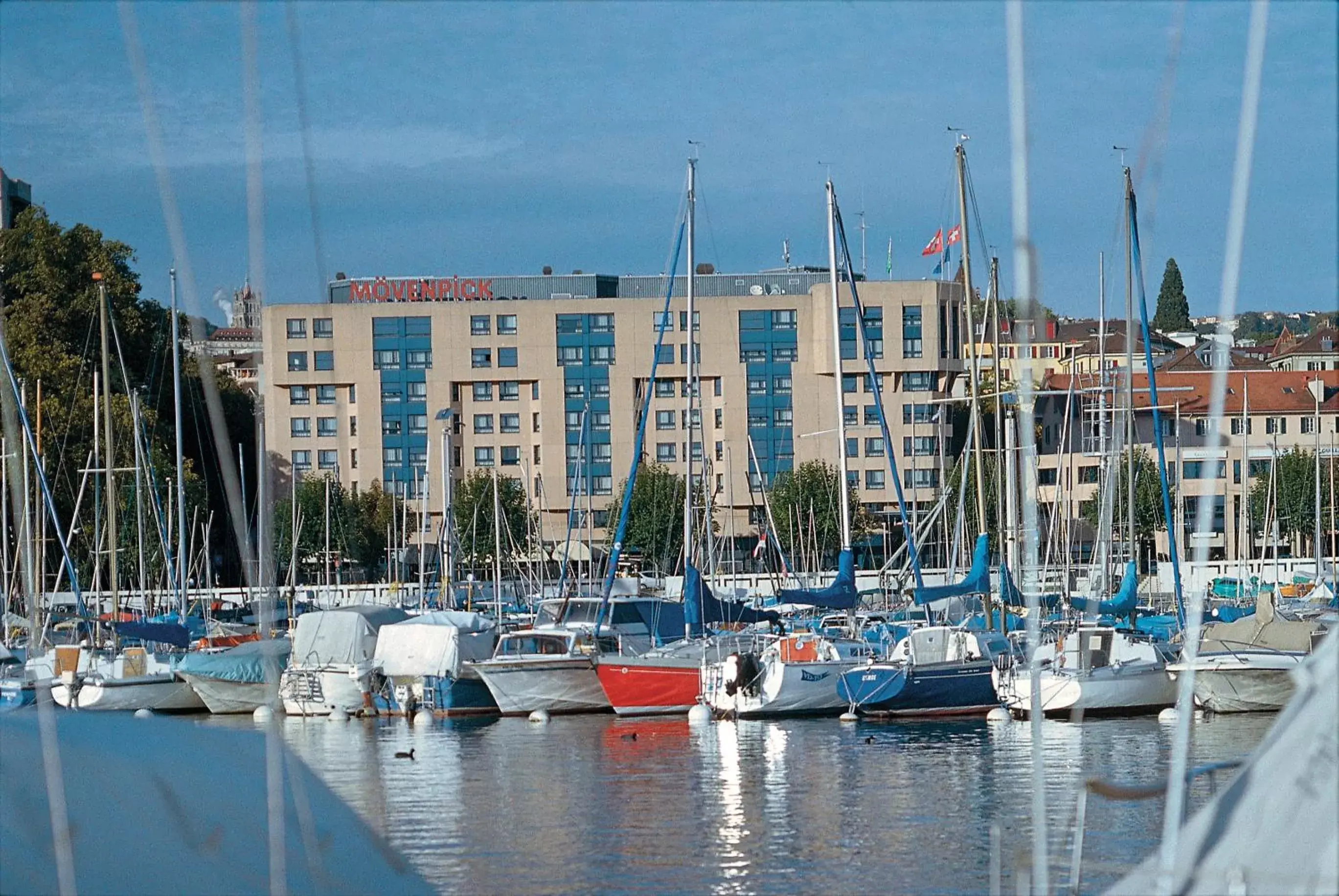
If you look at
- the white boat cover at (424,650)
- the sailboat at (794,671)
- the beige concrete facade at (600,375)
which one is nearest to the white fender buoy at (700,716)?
the sailboat at (794,671)

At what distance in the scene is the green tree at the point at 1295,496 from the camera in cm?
8975

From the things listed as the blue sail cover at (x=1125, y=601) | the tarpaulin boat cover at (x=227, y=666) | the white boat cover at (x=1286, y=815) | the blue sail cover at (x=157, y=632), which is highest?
the white boat cover at (x=1286, y=815)

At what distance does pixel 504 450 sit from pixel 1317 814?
10404cm

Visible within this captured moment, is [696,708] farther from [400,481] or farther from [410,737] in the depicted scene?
[400,481]

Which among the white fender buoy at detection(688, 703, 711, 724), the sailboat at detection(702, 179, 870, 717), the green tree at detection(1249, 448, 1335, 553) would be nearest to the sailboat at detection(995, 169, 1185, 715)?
the sailboat at detection(702, 179, 870, 717)

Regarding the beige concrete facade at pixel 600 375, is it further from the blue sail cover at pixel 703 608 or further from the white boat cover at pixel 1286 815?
the white boat cover at pixel 1286 815

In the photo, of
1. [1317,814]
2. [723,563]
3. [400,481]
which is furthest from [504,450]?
[1317,814]

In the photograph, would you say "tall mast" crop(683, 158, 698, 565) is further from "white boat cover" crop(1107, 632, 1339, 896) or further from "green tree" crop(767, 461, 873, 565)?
"green tree" crop(767, 461, 873, 565)

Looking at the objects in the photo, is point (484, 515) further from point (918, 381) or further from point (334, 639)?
point (334, 639)

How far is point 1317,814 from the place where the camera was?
6.56 metres

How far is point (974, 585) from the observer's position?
38.2m

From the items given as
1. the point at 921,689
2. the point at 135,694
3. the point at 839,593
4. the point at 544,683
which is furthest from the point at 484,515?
the point at 921,689

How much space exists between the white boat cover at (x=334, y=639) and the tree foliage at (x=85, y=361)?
2323 cm

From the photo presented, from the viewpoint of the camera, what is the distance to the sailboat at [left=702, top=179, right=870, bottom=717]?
120 ft
